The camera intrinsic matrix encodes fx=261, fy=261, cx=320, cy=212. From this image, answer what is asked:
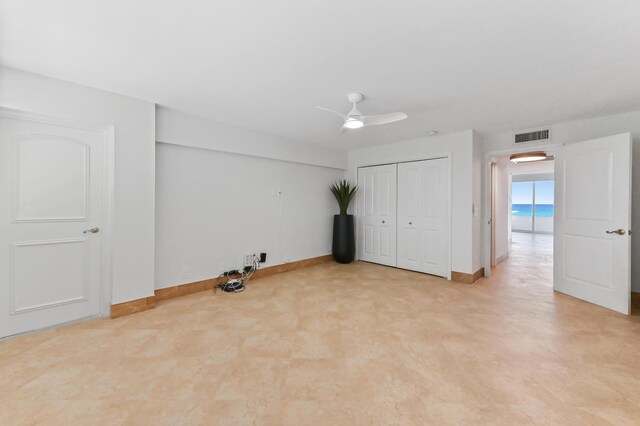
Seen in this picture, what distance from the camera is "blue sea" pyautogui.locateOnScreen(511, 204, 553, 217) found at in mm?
10539

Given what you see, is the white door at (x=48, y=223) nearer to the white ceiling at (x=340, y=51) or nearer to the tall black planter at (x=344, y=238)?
the white ceiling at (x=340, y=51)

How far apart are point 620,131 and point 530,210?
939 cm

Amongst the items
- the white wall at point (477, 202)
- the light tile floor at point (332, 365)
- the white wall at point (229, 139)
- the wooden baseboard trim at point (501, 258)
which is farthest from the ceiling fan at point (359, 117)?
the wooden baseboard trim at point (501, 258)

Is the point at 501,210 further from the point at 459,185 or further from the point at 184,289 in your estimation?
the point at 184,289

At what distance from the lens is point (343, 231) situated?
510 cm

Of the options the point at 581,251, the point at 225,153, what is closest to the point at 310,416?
the point at 225,153

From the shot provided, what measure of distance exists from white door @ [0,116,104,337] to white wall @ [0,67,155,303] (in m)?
0.21

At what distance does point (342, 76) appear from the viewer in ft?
7.43

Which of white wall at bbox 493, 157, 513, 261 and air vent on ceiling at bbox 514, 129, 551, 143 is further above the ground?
air vent on ceiling at bbox 514, 129, 551, 143

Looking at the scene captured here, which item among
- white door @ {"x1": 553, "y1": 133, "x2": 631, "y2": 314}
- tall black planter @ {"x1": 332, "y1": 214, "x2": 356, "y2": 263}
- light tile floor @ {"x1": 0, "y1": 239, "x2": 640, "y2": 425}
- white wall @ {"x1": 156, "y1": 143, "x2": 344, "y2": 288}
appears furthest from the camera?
tall black planter @ {"x1": 332, "y1": 214, "x2": 356, "y2": 263}

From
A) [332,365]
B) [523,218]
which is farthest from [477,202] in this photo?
[523,218]

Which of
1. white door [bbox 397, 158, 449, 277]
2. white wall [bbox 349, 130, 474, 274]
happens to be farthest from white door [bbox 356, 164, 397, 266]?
white wall [bbox 349, 130, 474, 274]

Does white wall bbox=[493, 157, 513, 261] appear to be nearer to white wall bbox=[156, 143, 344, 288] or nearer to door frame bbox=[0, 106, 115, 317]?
white wall bbox=[156, 143, 344, 288]

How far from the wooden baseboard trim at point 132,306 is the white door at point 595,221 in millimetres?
5194
